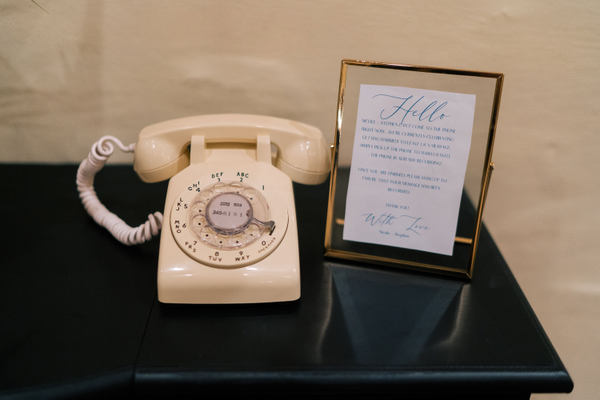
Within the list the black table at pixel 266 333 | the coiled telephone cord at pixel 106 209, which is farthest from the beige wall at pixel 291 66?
the black table at pixel 266 333

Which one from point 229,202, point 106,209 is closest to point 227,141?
point 229,202

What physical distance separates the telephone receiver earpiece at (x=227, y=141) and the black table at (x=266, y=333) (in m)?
0.14

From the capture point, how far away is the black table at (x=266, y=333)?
1.65 feet

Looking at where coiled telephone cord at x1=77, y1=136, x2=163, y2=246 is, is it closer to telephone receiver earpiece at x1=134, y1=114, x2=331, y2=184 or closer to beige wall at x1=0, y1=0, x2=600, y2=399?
telephone receiver earpiece at x1=134, y1=114, x2=331, y2=184

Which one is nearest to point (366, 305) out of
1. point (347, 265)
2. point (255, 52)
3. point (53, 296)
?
point (347, 265)

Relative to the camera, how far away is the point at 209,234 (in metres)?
0.61

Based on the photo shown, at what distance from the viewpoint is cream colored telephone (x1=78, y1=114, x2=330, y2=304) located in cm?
58

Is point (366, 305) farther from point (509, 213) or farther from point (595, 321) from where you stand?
point (595, 321)

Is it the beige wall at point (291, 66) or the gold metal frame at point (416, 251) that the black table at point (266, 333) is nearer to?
the gold metal frame at point (416, 251)

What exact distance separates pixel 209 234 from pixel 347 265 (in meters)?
0.24
